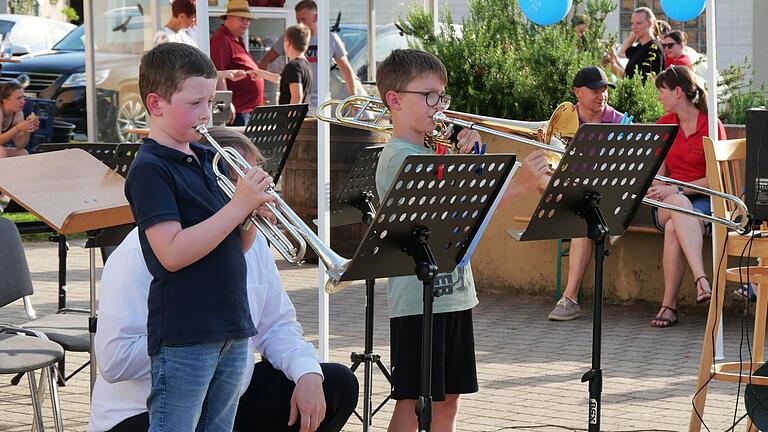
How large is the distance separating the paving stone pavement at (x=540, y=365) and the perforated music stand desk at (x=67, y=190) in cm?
129

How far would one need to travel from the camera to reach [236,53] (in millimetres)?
9867

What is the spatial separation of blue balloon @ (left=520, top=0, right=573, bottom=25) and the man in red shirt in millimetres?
2451

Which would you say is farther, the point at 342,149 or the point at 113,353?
the point at 342,149

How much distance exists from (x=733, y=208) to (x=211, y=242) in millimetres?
2977

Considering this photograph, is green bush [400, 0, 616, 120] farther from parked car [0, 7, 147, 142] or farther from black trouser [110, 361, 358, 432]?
black trouser [110, 361, 358, 432]

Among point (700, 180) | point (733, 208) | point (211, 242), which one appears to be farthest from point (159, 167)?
point (700, 180)

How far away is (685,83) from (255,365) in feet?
13.4

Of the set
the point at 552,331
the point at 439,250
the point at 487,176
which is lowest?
the point at 552,331

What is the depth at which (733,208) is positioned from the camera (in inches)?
204

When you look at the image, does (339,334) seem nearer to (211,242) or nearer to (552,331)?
(552,331)

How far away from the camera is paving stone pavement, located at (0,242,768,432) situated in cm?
518

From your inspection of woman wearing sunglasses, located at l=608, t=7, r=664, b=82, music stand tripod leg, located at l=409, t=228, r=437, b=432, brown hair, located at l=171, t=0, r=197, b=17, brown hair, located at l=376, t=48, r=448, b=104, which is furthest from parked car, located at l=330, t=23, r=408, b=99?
music stand tripod leg, located at l=409, t=228, r=437, b=432

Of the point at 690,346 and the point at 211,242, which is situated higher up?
the point at 211,242

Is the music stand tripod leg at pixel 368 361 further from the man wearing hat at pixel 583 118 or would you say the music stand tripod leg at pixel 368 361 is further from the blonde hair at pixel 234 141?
the man wearing hat at pixel 583 118
